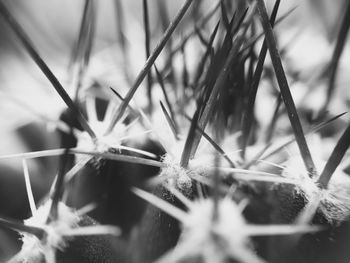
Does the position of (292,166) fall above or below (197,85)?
below

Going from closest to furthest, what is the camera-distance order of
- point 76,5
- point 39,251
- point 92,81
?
point 39,251 → point 92,81 → point 76,5

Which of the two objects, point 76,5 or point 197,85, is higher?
point 76,5

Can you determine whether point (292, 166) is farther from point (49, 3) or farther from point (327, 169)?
point (49, 3)

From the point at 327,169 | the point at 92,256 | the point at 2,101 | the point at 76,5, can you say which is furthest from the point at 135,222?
the point at 76,5

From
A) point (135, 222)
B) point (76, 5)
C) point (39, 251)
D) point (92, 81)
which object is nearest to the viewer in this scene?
point (39, 251)

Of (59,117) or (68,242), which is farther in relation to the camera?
(59,117)

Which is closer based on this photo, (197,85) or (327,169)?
(327,169)

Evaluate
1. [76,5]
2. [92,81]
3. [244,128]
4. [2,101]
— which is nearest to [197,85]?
[244,128]

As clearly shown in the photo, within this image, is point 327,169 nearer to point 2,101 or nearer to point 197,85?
point 197,85

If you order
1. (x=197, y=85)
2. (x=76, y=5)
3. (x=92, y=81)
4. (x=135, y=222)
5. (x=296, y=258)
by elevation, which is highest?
(x=76, y=5)
